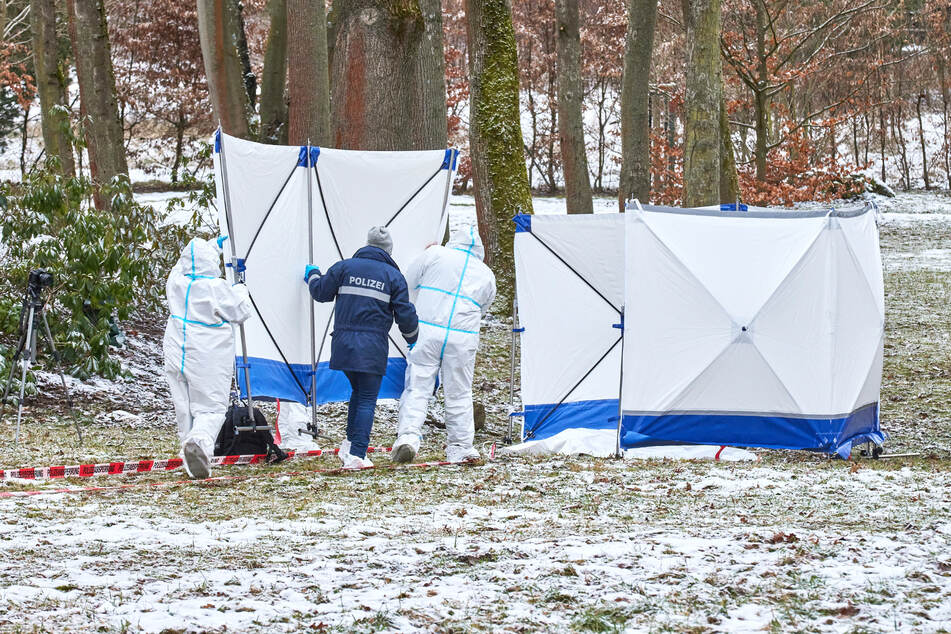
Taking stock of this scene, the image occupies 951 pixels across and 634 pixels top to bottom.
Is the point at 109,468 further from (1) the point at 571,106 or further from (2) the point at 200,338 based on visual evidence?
(1) the point at 571,106

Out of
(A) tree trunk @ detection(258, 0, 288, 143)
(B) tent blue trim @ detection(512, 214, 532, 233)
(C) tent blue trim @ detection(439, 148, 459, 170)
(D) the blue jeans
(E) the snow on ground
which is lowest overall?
(E) the snow on ground

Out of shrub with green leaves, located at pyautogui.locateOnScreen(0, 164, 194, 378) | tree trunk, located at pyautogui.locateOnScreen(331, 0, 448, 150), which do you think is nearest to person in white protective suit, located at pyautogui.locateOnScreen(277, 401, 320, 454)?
shrub with green leaves, located at pyautogui.locateOnScreen(0, 164, 194, 378)

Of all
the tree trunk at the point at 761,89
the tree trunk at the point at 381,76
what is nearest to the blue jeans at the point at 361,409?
the tree trunk at the point at 381,76

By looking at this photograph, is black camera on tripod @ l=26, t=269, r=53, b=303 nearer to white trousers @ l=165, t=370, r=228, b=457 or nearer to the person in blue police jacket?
white trousers @ l=165, t=370, r=228, b=457

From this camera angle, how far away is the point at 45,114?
65.5 ft

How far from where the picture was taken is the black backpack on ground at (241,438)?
7.61m

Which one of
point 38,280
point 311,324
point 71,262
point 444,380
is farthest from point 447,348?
point 71,262

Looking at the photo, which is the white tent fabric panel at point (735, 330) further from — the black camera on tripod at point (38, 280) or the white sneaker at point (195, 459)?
the black camera on tripod at point (38, 280)

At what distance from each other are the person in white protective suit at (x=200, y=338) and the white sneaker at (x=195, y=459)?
19cm

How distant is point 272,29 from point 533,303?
8.93 metres

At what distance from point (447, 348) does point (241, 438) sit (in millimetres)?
1646

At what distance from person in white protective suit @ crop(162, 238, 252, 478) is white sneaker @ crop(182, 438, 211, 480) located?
186 mm

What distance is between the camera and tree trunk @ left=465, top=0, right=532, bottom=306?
14.8 meters

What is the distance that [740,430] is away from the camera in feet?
27.9
